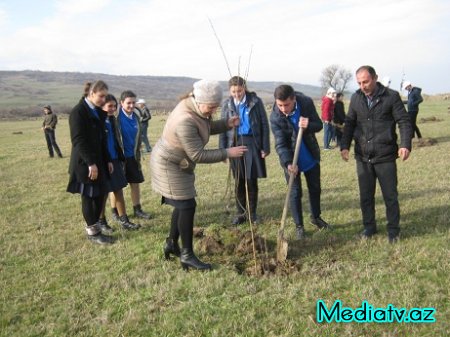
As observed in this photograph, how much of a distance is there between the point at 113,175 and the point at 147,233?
99 centimetres

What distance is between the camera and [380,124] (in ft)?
15.2

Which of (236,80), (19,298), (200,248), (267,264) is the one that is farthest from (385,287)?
(19,298)

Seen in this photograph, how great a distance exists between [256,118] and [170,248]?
2.18m

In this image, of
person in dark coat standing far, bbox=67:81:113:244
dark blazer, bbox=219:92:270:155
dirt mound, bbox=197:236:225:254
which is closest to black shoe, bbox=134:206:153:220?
person in dark coat standing far, bbox=67:81:113:244

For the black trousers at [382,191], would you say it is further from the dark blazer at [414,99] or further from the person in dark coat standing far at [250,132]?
the dark blazer at [414,99]

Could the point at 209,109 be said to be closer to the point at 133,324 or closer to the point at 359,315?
the point at 133,324

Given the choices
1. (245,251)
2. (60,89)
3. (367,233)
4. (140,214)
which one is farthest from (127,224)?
(60,89)

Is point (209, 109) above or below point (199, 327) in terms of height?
above

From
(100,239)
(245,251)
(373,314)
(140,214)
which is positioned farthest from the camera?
(140,214)

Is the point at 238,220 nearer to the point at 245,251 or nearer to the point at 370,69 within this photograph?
the point at 245,251

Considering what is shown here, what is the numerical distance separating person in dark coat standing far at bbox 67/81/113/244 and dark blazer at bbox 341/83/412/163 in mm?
3260

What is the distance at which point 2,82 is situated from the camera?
441 feet

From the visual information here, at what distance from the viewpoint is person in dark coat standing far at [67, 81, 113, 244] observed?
4.92m

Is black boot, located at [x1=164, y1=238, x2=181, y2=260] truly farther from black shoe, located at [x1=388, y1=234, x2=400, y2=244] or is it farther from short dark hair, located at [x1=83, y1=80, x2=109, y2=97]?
black shoe, located at [x1=388, y1=234, x2=400, y2=244]
